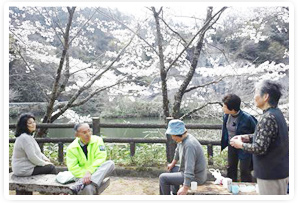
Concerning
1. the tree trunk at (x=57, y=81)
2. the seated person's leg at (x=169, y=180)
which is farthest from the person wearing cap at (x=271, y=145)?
the tree trunk at (x=57, y=81)

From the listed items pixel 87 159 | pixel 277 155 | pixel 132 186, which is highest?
pixel 277 155

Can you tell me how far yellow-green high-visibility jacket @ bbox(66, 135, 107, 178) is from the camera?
2631mm

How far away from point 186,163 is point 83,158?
3.65 ft

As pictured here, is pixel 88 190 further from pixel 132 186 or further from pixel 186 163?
pixel 132 186

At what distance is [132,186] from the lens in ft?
12.1

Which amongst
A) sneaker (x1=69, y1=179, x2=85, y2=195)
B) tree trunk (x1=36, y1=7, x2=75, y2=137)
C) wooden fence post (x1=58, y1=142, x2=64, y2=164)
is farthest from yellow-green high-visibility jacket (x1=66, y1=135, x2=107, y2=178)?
tree trunk (x1=36, y1=7, x2=75, y2=137)

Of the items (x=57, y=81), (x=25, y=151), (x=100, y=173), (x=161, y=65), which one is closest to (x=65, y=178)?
(x=100, y=173)

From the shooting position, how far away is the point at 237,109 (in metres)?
2.82

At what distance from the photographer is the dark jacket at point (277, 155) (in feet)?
6.22

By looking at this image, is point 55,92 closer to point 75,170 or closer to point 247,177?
point 75,170

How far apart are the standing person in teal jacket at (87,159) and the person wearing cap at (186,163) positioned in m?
0.67

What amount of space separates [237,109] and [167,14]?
401cm

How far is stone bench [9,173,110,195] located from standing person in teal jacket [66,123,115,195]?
5.3 inches

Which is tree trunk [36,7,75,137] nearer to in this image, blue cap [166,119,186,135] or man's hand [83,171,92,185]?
man's hand [83,171,92,185]
